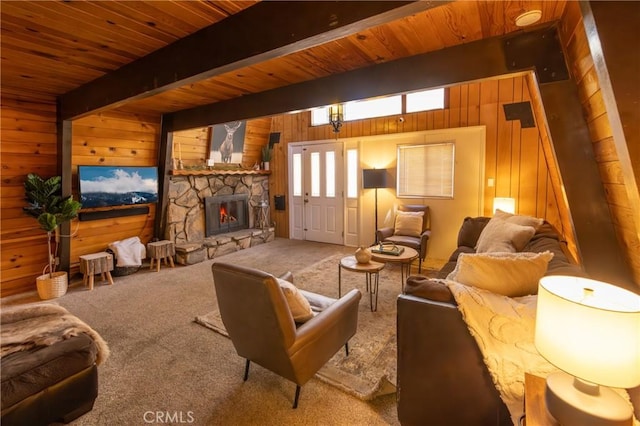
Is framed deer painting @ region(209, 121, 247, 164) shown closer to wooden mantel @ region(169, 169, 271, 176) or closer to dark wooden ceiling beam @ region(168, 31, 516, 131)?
wooden mantel @ region(169, 169, 271, 176)

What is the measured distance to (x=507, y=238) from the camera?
9.60ft

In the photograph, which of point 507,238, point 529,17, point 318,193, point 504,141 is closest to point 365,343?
point 507,238

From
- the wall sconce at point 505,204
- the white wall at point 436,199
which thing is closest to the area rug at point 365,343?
the white wall at point 436,199

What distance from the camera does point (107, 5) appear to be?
1.70 meters

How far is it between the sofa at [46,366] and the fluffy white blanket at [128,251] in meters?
2.50

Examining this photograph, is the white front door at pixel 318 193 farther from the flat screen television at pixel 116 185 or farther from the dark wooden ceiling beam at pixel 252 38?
the dark wooden ceiling beam at pixel 252 38

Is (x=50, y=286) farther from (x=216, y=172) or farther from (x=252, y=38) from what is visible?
(x=252, y=38)

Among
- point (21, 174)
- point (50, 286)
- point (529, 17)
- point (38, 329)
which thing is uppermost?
point (529, 17)

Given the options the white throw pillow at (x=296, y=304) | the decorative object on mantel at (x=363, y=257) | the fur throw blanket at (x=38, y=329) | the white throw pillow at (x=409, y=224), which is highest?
the white throw pillow at (x=409, y=224)

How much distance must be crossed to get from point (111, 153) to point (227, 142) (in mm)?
1955

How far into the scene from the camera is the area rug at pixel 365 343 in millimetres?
2068

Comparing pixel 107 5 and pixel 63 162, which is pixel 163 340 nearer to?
pixel 107 5

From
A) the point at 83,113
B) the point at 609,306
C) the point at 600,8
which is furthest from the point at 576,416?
the point at 83,113

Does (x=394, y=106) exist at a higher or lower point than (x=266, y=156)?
higher
